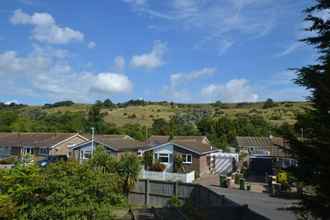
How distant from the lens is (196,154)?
39.0 m

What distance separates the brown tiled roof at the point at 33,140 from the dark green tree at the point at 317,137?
43.5 m

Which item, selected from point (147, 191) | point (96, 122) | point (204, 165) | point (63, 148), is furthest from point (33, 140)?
point (147, 191)

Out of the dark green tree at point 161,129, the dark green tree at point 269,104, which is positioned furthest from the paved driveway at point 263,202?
the dark green tree at point 269,104

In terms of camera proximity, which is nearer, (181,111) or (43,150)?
(43,150)

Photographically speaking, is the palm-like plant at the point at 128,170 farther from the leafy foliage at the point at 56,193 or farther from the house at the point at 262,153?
the house at the point at 262,153


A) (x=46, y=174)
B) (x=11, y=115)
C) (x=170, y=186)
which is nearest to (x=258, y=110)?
(x=11, y=115)

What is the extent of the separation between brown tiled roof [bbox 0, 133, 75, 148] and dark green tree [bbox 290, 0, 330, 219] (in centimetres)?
4349

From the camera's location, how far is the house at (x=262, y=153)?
40250 millimetres

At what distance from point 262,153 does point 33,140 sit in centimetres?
3092

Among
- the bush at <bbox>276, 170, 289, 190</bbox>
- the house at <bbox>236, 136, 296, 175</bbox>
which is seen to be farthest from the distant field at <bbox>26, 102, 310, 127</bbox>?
the bush at <bbox>276, 170, 289, 190</bbox>

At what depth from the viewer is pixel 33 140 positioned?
172 feet

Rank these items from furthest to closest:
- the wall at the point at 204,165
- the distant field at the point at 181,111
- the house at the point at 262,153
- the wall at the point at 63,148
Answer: the distant field at the point at 181,111 < the wall at the point at 63,148 < the house at the point at 262,153 < the wall at the point at 204,165

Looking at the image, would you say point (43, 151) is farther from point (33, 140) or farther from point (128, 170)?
point (128, 170)

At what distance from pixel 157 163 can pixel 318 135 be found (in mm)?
30180
